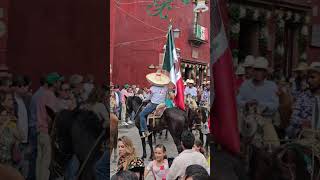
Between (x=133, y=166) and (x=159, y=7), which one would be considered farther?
(x=159, y=7)

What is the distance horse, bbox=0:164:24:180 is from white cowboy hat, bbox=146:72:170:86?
222 inches

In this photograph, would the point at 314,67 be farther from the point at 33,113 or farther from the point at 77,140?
the point at 33,113

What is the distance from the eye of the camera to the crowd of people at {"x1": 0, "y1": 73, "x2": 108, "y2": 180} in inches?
196

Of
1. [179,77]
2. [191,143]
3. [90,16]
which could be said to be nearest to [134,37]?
[179,77]

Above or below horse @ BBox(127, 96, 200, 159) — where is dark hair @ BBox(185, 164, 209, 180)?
below

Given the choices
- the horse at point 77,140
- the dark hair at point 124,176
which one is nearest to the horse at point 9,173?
the horse at point 77,140

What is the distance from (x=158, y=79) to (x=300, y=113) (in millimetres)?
5653

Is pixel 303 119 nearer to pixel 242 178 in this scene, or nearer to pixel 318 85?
pixel 318 85

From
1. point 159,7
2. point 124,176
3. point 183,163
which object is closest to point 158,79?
point 159,7

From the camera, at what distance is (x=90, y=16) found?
17.7 ft

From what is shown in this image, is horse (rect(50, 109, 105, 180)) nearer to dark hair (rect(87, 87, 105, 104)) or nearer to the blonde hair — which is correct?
dark hair (rect(87, 87, 105, 104))

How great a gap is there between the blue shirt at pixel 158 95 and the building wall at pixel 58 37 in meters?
4.95

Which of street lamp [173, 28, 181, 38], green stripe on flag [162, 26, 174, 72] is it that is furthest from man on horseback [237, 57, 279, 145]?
street lamp [173, 28, 181, 38]

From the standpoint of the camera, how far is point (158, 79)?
1068cm
